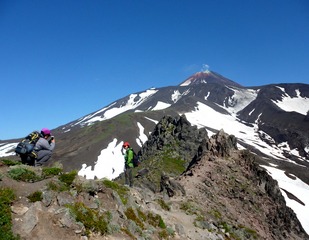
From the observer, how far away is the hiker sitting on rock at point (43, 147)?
13241 millimetres

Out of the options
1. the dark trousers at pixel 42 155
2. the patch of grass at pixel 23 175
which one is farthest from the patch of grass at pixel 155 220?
the patch of grass at pixel 23 175

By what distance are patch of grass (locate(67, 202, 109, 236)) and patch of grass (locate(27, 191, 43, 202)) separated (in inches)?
41.3

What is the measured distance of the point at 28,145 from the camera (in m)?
12.9

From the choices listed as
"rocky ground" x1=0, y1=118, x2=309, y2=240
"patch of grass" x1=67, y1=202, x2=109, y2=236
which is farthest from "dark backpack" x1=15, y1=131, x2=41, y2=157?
"patch of grass" x1=67, y1=202, x2=109, y2=236

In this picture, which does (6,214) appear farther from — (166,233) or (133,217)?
(166,233)

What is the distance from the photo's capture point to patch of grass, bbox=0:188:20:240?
9.43m

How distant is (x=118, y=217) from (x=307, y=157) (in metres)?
161

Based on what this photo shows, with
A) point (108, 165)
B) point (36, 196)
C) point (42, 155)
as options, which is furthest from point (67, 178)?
point (108, 165)

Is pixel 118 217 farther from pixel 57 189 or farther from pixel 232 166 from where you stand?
pixel 232 166

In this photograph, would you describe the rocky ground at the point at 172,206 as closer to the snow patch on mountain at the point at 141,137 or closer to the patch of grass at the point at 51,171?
the patch of grass at the point at 51,171

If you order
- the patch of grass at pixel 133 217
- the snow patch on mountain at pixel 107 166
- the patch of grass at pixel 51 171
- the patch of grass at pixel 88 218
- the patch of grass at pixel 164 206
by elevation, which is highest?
the patch of grass at pixel 51 171

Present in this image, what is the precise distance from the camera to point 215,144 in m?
38.1

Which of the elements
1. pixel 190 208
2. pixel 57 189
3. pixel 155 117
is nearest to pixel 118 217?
pixel 57 189

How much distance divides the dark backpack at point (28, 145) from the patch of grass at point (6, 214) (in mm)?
2362
